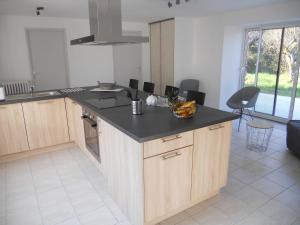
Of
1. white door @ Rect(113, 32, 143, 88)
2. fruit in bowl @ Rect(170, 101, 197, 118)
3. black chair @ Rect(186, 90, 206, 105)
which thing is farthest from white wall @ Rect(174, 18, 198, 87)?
fruit in bowl @ Rect(170, 101, 197, 118)

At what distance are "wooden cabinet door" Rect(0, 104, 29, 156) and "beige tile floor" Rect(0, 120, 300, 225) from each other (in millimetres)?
241

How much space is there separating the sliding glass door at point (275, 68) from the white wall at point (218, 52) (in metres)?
0.32

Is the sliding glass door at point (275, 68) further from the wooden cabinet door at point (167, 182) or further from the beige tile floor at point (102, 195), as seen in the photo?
the wooden cabinet door at point (167, 182)

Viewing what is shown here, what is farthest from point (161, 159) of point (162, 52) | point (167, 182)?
point (162, 52)

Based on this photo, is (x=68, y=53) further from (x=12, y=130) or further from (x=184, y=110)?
(x=184, y=110)

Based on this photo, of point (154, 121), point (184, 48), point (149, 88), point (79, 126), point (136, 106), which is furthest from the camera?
point (184, 48)

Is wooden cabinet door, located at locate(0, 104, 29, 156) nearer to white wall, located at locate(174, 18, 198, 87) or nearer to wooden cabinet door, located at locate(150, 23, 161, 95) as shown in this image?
white wall, located at locate(174, 18, 198, 87)

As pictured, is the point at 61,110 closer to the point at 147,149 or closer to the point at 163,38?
the point at 147,149

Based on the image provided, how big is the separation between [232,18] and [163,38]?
5.80 ft

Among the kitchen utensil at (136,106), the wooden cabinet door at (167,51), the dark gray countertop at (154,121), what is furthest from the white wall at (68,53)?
the kitchen utensil at (136,106)

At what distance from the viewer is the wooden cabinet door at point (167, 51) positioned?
560 centimetres

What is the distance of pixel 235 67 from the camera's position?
5531 millimetres

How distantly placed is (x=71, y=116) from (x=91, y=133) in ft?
2.86

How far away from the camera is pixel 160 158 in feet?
5.98
